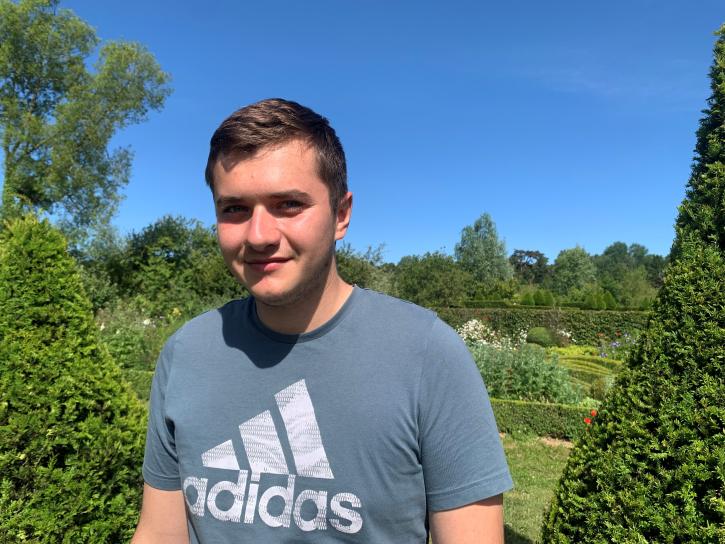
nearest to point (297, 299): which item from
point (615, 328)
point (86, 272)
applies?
point (86, 272)

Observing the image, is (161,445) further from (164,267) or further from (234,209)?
(164,267)

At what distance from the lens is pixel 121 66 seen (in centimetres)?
2203

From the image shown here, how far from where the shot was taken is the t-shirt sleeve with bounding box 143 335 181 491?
1482mm

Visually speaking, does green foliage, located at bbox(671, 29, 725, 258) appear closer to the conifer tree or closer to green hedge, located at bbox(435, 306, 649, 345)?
the conifer tree

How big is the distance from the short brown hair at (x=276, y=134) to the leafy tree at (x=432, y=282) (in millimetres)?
19814

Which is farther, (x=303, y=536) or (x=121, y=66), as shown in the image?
(x=121, y=66)

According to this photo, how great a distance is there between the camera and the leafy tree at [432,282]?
A: 21.8 meters

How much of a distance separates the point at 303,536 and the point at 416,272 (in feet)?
69.2

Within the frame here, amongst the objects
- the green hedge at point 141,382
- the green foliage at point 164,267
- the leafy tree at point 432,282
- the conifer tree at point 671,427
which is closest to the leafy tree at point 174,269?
the green foliage at point 164,267

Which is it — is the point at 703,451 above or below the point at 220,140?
below

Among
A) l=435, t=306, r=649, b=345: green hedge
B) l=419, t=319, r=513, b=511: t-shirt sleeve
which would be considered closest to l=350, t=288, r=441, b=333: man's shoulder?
l=419, t=319, r=513, b=511: t-shirt sleeve

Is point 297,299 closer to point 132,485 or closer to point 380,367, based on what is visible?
point 380,367

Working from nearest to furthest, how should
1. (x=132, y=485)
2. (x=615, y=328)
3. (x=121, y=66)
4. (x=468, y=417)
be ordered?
1. (x=468, y=417)
2. (x=132, y=485)
3. (x=615, y=328)
4. (x=121, y=66)

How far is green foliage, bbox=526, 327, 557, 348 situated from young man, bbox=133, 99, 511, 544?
19.8 meters
